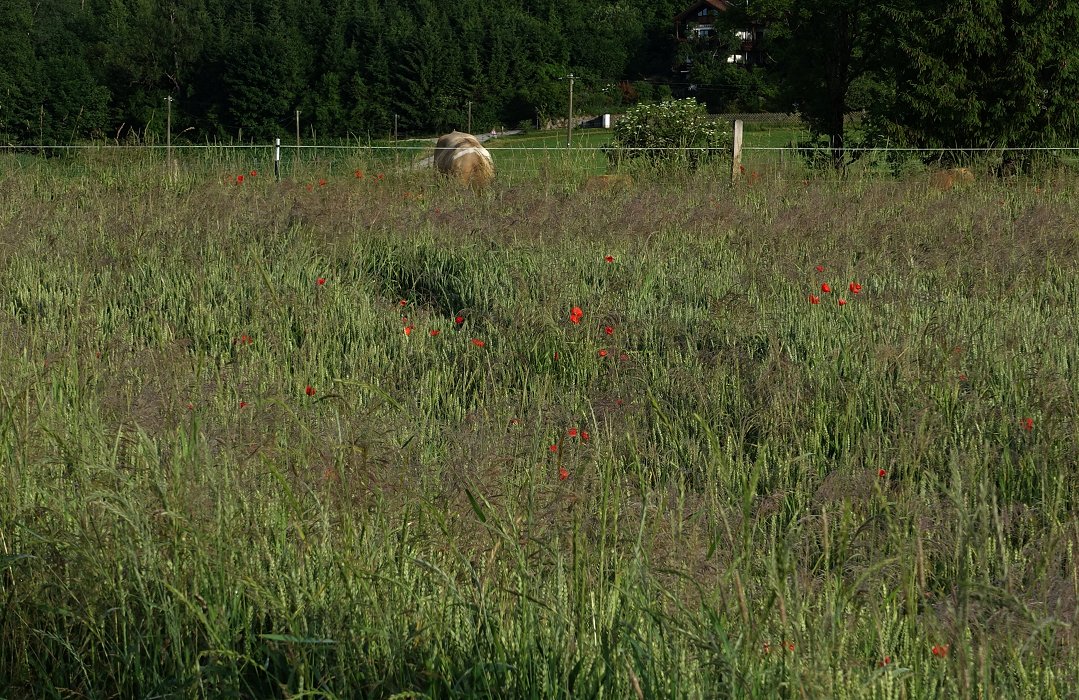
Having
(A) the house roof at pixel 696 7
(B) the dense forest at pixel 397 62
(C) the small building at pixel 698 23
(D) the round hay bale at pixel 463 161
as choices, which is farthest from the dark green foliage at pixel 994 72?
(A) the house roof at pixel 696 7

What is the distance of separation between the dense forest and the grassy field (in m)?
17.0

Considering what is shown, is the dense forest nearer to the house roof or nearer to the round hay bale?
the house roof

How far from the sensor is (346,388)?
3.94 metres

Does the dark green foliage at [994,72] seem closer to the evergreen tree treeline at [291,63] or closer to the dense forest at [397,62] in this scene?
the dense forest at [397,62]

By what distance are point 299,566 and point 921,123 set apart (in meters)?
14.5

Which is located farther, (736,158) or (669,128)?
(669,128)

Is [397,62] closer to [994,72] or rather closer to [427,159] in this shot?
[994,72]

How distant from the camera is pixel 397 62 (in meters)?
78.9

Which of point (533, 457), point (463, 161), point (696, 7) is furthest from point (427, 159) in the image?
point (696, 7)

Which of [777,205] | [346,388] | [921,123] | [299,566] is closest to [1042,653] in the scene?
[299,566]

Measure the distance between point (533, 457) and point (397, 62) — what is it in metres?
79.6

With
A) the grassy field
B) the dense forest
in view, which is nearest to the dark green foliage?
the dense forest

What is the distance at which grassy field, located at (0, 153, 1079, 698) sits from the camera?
1.98 metres

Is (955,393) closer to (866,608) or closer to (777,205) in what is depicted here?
(866,608)
